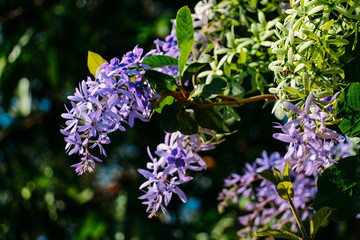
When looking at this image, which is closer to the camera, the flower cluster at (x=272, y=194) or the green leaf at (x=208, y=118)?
the green leaf at (x=208, y=118)

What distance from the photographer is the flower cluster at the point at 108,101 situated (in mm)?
504

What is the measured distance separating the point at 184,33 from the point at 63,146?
71.6 inches

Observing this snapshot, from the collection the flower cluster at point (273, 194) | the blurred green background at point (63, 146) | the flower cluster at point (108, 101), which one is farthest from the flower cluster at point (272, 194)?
the blurred green background at point (63, 146)

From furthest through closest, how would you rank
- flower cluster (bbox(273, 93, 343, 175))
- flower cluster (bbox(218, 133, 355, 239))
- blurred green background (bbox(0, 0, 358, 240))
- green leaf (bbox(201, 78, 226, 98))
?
blurred green background (bbox(0, 0, 358, 240)) → flower cluster (bbox(218, 133, 355, 239)) → green leaf (bbox(201, 78, 226, 98)) → flower cluster (bbox(273, 93, 343, 175))

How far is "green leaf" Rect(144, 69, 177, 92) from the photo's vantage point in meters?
0.53

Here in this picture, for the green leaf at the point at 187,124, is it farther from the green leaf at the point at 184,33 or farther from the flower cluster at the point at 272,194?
the flower cluster at the point at 272,194

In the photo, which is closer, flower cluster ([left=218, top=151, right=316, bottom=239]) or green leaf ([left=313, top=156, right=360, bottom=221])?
green leaf ([left=313, top=156, right=360, bottom=221])

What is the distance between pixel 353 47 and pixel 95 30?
195cm

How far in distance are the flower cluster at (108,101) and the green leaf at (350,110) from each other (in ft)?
0.66

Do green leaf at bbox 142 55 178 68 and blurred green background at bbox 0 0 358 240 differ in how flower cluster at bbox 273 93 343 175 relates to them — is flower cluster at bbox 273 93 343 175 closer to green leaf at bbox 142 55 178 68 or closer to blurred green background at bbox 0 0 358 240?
green leaf at bbox 142 55 178 68

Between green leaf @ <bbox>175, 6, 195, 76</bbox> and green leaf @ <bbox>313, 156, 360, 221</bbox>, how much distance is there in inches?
8.4

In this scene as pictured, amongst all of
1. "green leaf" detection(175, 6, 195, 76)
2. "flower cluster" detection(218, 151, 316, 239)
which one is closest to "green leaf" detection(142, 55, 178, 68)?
"green leaf" detection(175, 6, 195, 76)

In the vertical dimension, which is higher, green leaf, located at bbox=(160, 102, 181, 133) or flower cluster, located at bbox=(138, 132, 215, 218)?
green leaf, located at bbox=(160, 102, 181, 133)

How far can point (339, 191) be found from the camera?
527mm
